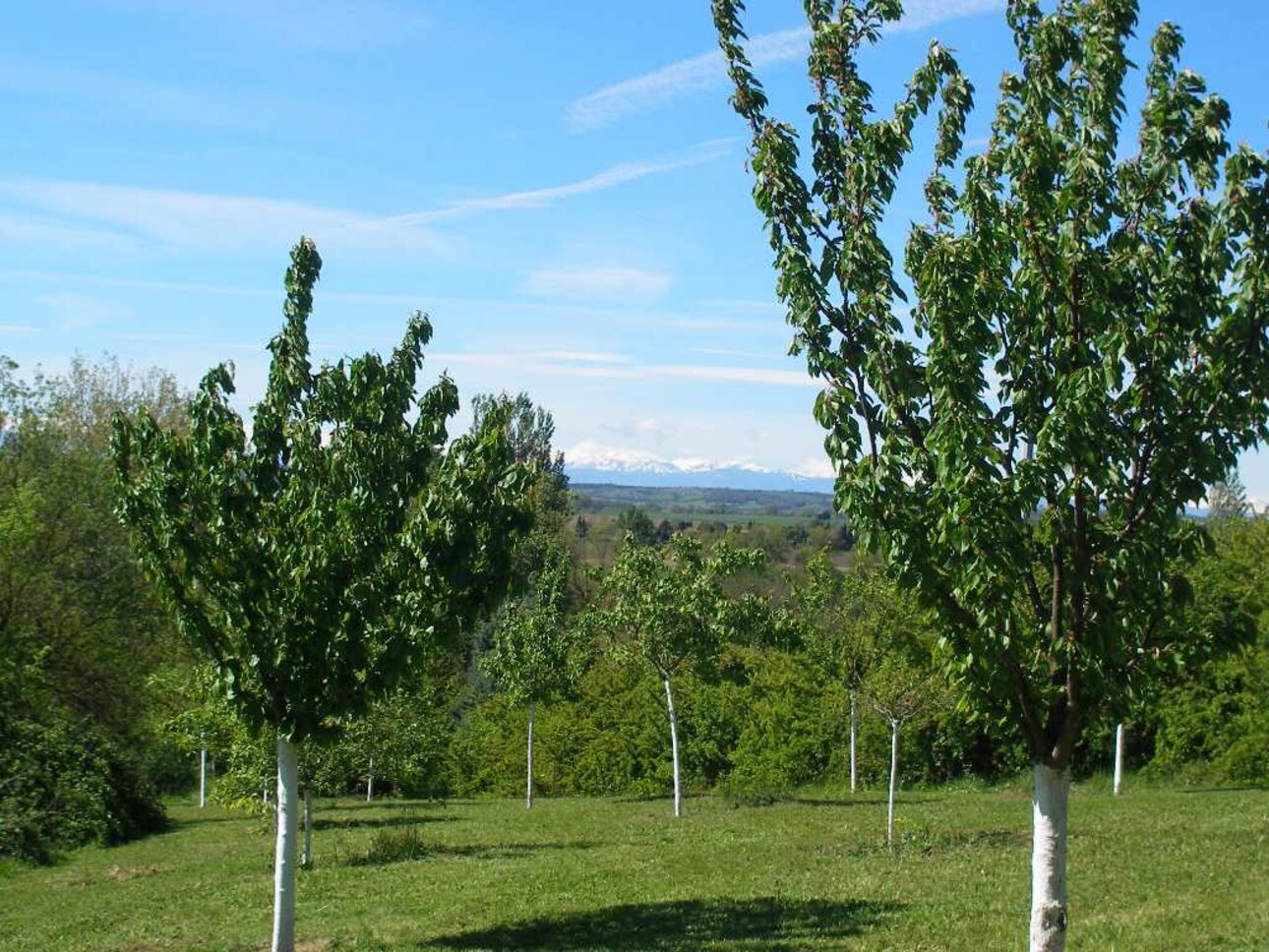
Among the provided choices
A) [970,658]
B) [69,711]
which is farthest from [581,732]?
[970,658]

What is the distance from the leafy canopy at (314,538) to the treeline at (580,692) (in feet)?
22.9

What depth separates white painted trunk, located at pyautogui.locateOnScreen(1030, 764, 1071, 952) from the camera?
253 inches

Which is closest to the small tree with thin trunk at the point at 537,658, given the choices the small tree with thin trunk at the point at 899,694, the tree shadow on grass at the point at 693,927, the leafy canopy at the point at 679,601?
the leafy canopy at the point at 679,601

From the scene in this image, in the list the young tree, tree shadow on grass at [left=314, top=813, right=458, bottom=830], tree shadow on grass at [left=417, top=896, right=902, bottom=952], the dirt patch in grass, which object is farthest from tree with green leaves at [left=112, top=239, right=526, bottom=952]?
the young tree

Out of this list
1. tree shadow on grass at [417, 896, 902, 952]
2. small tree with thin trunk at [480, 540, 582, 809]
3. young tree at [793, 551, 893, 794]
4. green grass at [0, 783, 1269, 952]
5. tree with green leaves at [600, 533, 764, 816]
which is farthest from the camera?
small tree with thin trunk at [480, 540, 582, 809]

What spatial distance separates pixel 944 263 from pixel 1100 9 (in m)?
1.63

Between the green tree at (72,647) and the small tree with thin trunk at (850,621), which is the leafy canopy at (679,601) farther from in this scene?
the green tree at (72,647)

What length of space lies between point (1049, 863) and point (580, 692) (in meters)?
26.5

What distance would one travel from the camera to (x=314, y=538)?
10.2 metres

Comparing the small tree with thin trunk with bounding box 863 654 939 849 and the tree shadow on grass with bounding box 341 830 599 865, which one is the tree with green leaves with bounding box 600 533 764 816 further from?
the small tree with thin trunk with bounding box 863 654 939 849

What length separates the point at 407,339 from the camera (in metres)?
11.0

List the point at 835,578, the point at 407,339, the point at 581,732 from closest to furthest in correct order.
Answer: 1. the point at 407,339
2. the point at 835,578
3. the point at 581,732

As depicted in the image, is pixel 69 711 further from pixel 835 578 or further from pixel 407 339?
pixel 407 339

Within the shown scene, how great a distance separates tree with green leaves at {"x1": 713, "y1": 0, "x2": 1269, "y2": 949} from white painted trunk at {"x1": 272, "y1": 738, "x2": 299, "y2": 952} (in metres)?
6.32
